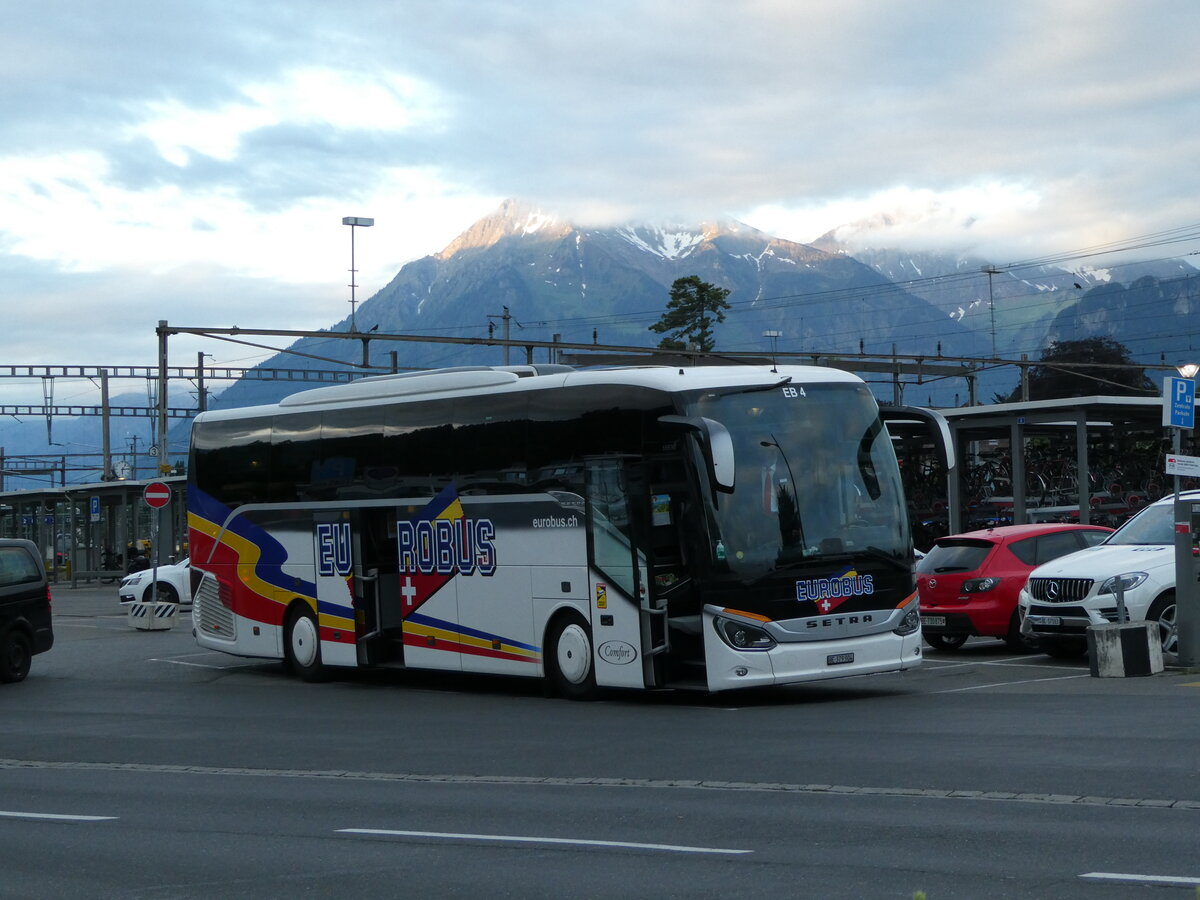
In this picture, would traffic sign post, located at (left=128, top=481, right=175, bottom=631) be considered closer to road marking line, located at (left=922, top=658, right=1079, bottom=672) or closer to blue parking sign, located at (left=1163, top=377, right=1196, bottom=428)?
road marking line, located at (left=922, top=658, right=1079, bottom=672)

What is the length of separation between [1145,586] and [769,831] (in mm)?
10463

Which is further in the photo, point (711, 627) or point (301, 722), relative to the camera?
point (301, 722)

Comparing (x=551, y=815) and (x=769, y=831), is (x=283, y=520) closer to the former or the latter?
(x=551, y=815)

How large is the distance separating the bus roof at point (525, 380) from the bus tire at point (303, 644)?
2.63 m

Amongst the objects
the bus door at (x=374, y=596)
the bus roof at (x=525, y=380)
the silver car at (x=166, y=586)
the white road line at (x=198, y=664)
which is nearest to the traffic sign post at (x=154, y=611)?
the silver car at (x=166, y=586)

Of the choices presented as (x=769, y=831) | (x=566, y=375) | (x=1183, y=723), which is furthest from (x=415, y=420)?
(x=769, y=831)

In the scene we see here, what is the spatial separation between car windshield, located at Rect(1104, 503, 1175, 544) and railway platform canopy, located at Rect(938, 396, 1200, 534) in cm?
1462

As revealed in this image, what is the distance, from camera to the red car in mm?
19531

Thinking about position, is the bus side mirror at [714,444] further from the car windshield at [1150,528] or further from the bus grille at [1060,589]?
the car windshield at [1150,528]

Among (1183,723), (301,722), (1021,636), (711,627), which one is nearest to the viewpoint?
(1183,723)

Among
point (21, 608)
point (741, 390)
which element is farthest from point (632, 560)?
point (21, 608)

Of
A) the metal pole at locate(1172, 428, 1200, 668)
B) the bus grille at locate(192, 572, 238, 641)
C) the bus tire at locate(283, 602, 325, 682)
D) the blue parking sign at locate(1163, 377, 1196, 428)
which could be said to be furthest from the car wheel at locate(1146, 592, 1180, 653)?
the bus grille at locate(192, 572, 238, 641)

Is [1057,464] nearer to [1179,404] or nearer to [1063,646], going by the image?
[1063,646]

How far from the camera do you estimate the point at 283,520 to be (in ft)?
66.2
